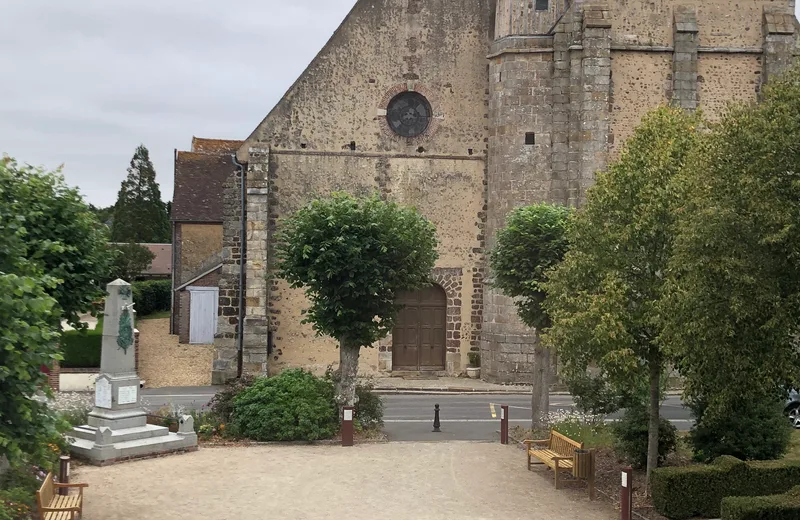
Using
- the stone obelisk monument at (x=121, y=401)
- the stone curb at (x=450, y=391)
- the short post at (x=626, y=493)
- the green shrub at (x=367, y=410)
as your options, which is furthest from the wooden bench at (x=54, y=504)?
the stone curb at (x=450, y=391)

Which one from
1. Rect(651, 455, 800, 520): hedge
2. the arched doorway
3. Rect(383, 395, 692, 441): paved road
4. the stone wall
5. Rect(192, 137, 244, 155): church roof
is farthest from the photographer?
Rect(192, 137, 244, 155): church roof

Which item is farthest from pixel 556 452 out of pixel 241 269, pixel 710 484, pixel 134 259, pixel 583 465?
pixel 134 259

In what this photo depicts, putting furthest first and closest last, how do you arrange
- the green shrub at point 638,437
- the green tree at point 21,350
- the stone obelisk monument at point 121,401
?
1. the stone obelisk monument at point 121,401
2. the green shrub at point 638,437
3. the green tree at point 21,350

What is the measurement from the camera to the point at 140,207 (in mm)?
55125

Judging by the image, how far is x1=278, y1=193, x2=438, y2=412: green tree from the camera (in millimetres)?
17016

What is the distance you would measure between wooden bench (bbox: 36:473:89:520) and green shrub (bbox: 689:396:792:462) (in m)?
8.33

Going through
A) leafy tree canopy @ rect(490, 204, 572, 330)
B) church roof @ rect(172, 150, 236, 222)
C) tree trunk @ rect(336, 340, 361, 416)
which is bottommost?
tree trunk @ rect(336, 340, 361, 416)

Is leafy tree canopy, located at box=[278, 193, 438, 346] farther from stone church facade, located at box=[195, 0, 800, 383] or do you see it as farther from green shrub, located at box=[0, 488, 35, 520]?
green shrub, located at box=[0, 488, 35, 520]

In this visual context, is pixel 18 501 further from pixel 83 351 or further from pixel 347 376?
pixel 83 351

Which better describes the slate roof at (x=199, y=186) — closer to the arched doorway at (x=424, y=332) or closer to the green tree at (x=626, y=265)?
the arched doorway at (x=424, y=332)

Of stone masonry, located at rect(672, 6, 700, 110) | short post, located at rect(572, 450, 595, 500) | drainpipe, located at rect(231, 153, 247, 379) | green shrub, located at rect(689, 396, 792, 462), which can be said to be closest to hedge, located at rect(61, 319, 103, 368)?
→ drainpipe, located at rect(231, 153, 247, 379)

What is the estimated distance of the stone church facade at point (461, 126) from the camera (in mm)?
24141

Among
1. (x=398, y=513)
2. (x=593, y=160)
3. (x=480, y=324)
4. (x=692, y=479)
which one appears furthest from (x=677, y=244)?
(x=480, y=324)

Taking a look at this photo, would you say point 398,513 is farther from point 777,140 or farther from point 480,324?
point 480,324
